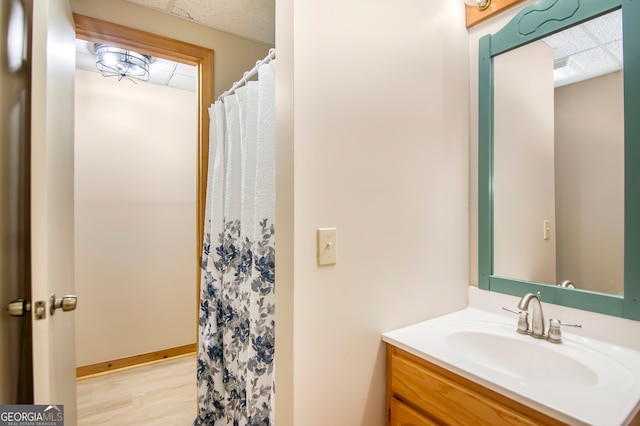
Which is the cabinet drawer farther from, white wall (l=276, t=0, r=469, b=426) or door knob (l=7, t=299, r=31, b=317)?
door knob (l=7, t=299, r=31, b=317)

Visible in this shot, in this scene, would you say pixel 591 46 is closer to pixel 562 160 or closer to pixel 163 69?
pixel 562 160

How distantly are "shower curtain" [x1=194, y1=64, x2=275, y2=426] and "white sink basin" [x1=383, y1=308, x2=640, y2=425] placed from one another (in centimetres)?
53

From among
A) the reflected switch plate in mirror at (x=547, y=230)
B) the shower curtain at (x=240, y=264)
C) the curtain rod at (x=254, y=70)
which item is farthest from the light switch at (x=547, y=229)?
the curtain rod at (x=254, y=70)

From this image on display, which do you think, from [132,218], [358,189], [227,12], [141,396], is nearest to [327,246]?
[358,189]

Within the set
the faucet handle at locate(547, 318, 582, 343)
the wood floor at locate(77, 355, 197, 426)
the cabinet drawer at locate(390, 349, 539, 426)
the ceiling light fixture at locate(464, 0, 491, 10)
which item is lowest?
the wood floor at locate(77, 355, 197, 426)

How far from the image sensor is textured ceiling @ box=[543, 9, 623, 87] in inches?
41.4

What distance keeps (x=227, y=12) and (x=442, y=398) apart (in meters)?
2.07

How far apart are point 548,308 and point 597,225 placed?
350 mm

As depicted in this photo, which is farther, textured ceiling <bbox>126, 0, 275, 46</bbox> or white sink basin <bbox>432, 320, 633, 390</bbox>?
textured ceiling <bbox>126, 0, 275, 46</bbox>

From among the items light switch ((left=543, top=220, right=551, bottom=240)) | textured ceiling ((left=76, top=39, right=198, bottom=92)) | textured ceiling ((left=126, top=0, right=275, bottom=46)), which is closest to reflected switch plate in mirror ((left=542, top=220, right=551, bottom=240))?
light switch ((left=543, top=220, right=551, bottom=240))

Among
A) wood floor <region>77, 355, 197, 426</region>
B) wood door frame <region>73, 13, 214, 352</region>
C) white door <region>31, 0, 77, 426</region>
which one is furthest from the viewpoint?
wood floor <region>77, 355, 197, 426</region>

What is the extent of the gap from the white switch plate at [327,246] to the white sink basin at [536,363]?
375mm

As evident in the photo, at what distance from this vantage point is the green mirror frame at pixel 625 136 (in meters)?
1.00

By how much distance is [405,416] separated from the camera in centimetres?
104
